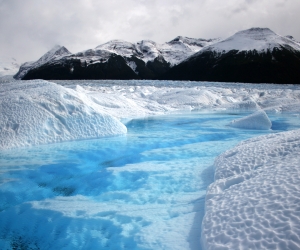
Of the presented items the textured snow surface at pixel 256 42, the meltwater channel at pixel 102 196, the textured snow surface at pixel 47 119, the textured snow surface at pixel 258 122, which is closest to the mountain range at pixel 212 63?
the textured snow surface at pixel 256 42

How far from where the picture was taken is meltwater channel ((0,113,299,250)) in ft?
7.85

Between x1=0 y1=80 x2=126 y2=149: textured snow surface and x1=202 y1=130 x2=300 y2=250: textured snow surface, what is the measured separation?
4.73m

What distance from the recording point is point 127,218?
8.89ft

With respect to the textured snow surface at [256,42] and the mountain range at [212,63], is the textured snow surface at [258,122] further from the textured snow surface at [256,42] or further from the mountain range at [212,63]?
the textured snow surface at [256,42]

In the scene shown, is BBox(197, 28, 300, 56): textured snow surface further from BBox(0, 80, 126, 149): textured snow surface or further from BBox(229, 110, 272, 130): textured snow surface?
BBox(0, 80, 126, 149): textured snow surface

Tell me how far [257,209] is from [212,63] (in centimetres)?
9593

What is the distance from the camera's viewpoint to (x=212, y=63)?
9219 cm

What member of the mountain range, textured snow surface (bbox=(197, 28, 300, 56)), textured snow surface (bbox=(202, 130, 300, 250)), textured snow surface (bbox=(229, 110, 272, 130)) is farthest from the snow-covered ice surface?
textured snow surface (bbox=(197, 28, 300, 56))

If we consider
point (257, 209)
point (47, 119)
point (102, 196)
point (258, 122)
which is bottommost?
point (102, 196)

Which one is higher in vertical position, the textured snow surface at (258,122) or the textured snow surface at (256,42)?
the textured snow surface at (256,42)

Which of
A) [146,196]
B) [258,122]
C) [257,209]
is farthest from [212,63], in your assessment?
[257,209]

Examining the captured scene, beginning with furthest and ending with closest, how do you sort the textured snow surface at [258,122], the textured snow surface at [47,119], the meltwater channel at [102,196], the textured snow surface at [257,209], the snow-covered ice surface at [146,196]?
the textured snow surface at [258,122], the textured snow surface at [47,119], the meltwater channel at [102,196], the snow-covered ice surface at [146,196], the textured snow surface at [257,209]

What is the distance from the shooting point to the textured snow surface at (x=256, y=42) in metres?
90.4

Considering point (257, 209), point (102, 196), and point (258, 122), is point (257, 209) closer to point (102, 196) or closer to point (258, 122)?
point (102, 196)
